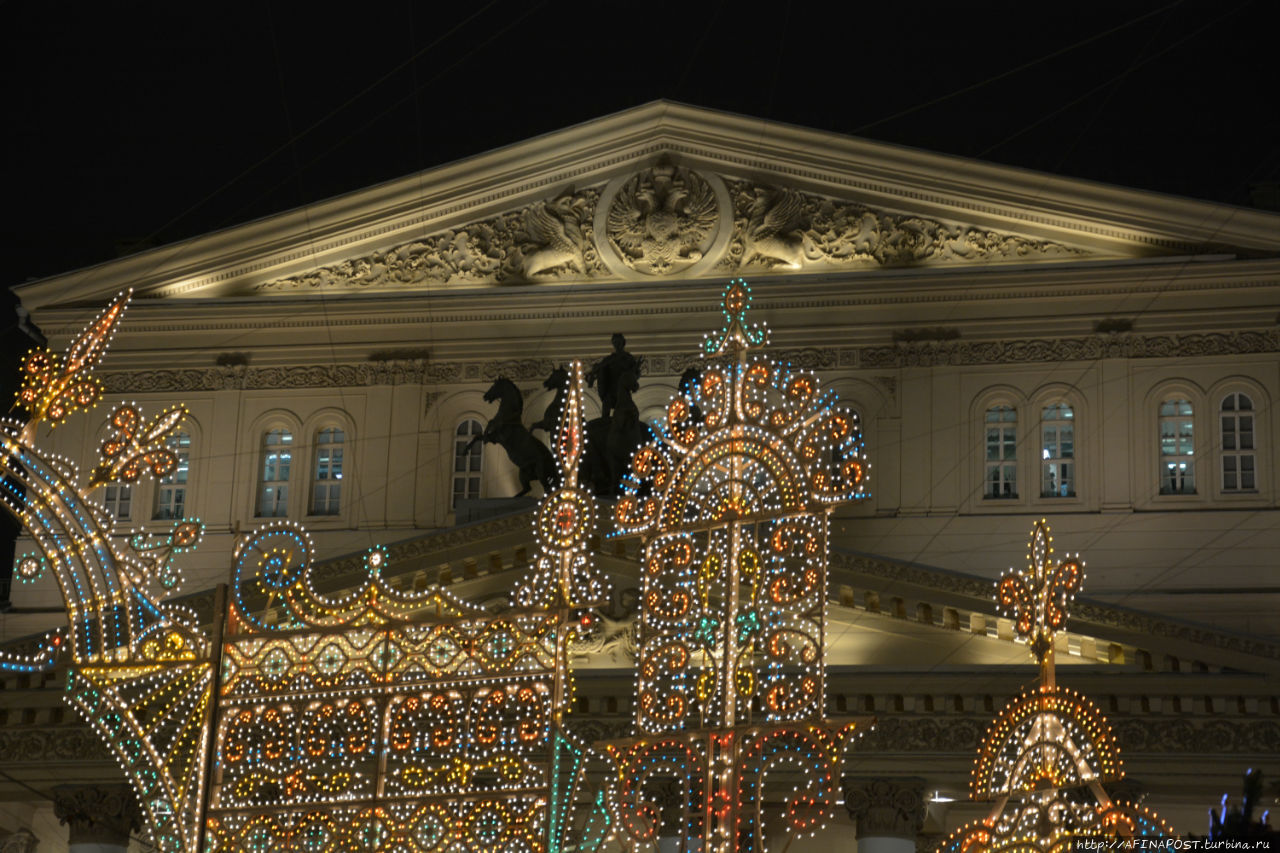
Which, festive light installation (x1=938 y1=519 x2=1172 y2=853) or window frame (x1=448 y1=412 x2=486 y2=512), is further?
window frame (x1=448 y1=412 x2=486 y2=512)

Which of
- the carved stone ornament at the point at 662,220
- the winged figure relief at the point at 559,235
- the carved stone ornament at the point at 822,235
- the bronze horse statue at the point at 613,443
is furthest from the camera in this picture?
the winged figure relief at the point at 559,235

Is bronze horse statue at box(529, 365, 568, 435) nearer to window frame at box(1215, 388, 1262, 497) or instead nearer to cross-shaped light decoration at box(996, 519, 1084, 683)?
window frame at box(1215, 388, 1262, 497)

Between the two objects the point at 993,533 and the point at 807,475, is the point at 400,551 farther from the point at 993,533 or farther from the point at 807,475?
the point at 807,475

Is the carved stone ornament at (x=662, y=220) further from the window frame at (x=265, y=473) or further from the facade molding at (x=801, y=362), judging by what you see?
the window frame at (x=265, y=473)

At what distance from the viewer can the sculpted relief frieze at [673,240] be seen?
1169 inches

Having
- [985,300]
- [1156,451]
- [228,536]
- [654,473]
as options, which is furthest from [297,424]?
[654,473]

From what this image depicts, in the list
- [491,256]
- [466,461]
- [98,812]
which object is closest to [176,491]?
[466,461]

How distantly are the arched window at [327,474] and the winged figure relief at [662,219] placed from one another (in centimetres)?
467

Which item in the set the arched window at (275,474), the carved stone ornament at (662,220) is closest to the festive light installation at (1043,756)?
the carved stone ornament at (662,220)

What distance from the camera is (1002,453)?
95.9 ft

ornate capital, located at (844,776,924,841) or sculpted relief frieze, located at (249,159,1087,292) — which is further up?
sculpted relief frieze, located at (249,159,1087,292)

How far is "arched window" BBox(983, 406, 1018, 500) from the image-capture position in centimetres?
2908

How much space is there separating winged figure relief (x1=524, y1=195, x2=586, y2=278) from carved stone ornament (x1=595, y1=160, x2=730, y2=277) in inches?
12.5

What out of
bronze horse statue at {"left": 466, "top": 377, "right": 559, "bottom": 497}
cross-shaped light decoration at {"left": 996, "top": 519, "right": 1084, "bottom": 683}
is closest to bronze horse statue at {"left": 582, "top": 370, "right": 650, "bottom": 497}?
bronze horse statue at {"left": 466, "top": 377, "right": 559, "bottom": 497}
